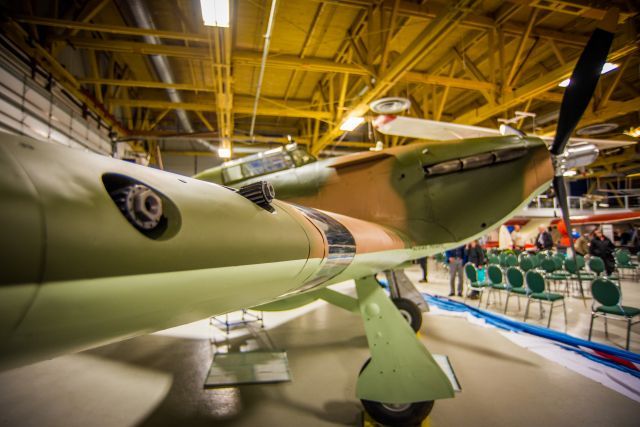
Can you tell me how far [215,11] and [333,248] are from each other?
152 inches

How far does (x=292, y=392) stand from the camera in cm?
282

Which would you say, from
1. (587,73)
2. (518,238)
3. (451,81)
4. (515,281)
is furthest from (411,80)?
(518,238)

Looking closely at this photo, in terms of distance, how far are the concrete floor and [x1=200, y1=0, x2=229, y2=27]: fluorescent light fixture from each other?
439 cm

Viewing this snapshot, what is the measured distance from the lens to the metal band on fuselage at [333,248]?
55.3 inches

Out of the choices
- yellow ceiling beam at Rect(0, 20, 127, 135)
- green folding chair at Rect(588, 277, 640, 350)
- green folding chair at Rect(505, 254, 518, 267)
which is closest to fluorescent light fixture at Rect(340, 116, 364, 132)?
green folding chair at Rect(505, 254, 518, 267)

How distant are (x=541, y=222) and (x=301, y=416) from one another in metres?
22.5

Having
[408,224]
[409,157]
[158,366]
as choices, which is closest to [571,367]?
[408,224]

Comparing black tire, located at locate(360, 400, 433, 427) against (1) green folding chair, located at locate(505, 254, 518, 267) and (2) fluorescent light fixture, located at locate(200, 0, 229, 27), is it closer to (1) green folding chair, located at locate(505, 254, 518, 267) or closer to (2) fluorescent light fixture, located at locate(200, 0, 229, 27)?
(2) fluorescent light fixture, located at locate(200, 0, 229, 27)

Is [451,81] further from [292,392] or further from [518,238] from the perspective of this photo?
[518,238]

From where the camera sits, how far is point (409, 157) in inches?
130

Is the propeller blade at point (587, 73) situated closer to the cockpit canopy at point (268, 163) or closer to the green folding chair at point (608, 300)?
the green folding chair at point (608, 300)

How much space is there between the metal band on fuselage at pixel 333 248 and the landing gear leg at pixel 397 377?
1.12 m

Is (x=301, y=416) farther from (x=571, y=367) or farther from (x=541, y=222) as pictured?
(x=541, y=222)

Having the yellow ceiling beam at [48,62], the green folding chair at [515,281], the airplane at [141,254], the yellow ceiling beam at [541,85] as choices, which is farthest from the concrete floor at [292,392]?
the yellow ceiling beam at [48,62]
